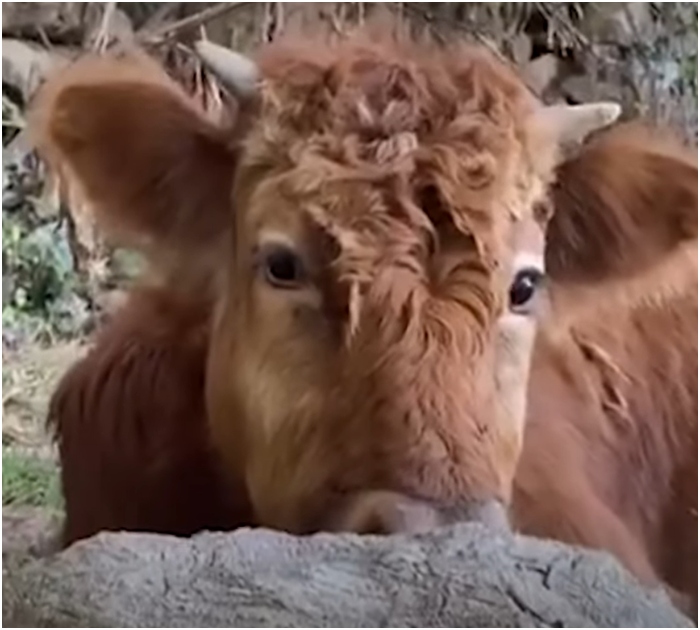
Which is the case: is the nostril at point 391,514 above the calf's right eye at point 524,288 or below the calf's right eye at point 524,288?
below

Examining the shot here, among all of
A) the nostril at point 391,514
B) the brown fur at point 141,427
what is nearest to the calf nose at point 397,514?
the nostril at point 391,514

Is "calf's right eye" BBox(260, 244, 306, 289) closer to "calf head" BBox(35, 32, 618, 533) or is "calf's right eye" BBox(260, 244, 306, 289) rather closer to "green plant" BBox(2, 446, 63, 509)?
"calf head" BBox(35, 32, 618, 533)

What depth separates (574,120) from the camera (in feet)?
4.37

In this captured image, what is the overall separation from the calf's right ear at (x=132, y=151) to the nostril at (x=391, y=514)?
0.22m

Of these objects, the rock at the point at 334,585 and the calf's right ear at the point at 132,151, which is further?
the calf's right ear at the point at 132,151

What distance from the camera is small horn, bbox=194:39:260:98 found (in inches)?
52.0

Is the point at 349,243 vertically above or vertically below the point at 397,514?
above

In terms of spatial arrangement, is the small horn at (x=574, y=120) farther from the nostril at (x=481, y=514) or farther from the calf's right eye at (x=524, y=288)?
the nostril at (x=481, y=514)

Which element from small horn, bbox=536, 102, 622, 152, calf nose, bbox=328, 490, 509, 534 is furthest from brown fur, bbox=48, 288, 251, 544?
small horn, bbox=536, 102, 622, 152

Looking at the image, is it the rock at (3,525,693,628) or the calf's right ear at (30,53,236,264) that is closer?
the rock at (3,525,693,628)

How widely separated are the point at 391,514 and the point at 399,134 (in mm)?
237

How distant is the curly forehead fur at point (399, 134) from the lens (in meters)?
1.25

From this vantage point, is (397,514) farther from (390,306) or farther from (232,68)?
(232,68)

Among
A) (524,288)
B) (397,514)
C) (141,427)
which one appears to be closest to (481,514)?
(397,514)
